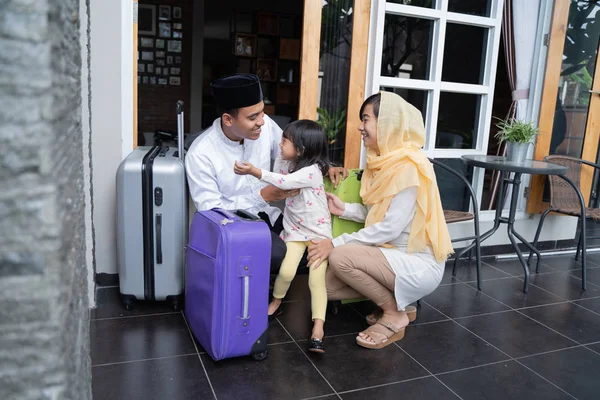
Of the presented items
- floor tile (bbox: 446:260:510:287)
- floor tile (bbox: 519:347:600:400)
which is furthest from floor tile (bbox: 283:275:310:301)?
floor tile (bbox: 519:347:600:400)

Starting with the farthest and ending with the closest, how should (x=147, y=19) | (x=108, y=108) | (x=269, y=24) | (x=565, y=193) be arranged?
1. (x=269, y=24)
2. (x=147, y=19)
3. (x=565, y=193)
4. (x=108, y=108)

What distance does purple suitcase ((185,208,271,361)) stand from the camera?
188 cm

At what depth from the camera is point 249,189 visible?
255 centimetres

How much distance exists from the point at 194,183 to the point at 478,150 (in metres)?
2.18

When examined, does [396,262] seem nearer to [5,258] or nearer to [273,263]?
[273,263]

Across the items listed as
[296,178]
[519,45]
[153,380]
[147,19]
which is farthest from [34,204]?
[147,19]

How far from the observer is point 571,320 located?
2.64 meters

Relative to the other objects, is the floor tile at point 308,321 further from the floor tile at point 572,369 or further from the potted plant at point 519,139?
the potted plant at point 519,139

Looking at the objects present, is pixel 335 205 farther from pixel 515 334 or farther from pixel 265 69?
pixel 265 69

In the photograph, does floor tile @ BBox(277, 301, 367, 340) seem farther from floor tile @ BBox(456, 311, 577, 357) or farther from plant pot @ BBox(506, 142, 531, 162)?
plant pot @ BBox(506, 142, 531, 162)

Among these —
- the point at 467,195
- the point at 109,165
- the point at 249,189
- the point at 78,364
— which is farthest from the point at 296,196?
the point at 78,364

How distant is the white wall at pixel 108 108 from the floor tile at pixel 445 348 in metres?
1.67

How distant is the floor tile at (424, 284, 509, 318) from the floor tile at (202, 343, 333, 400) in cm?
101

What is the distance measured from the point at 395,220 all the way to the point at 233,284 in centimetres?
81
